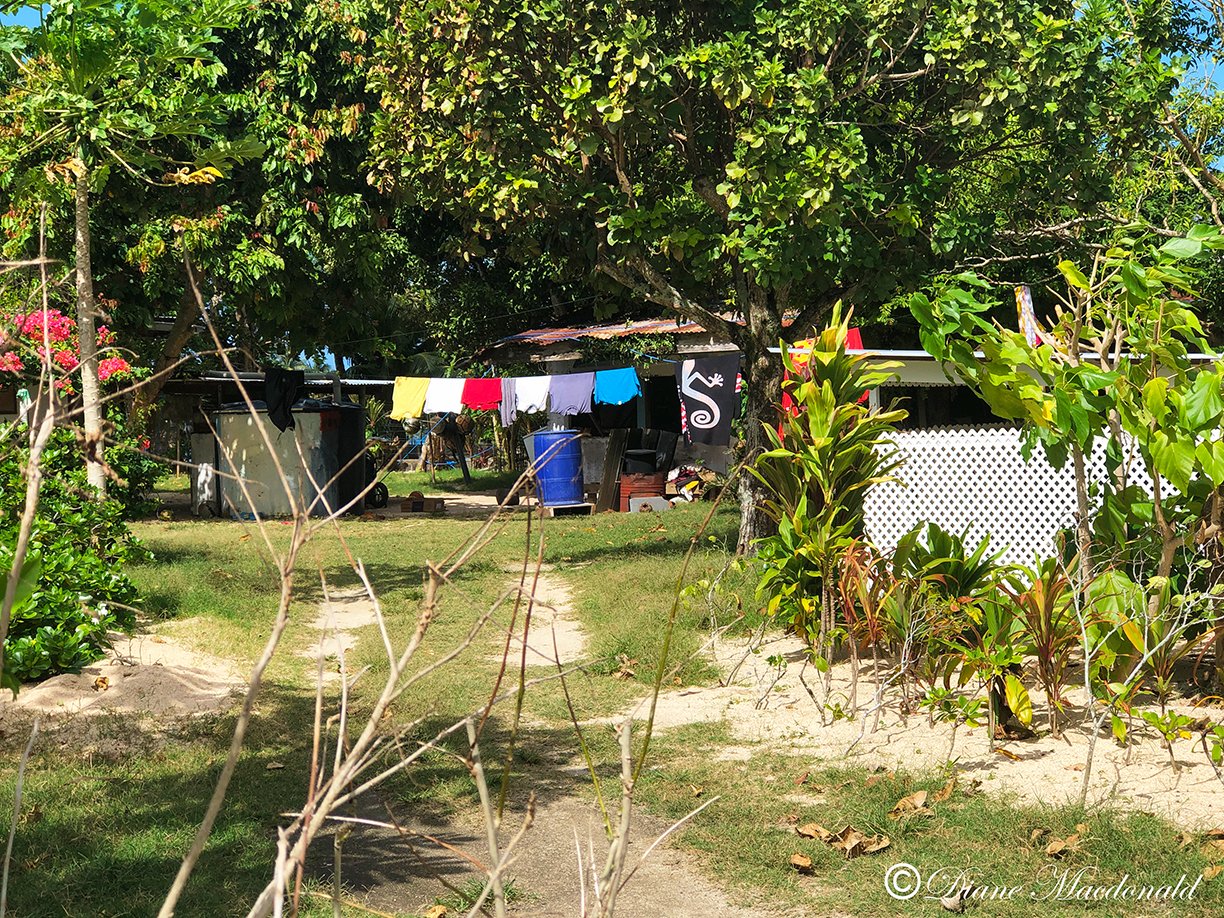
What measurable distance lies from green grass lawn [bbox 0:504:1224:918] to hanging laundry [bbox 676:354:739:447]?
482 centimetres

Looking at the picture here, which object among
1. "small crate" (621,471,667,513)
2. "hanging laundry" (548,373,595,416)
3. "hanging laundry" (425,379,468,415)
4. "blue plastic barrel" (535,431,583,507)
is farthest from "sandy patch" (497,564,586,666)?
"hanging laundry" (425,379,468,415)

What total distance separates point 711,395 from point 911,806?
948 centimetres

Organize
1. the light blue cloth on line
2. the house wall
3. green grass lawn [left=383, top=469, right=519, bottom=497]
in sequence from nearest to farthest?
the light blue cloth on line, the house wall, green grass lawn [left=383, top=469, right=519, bottom=497]

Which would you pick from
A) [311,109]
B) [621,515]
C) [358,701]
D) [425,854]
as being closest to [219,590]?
[358,701]

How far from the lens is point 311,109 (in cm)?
1725

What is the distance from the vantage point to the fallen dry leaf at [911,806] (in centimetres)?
470

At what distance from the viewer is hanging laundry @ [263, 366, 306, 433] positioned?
744 inches

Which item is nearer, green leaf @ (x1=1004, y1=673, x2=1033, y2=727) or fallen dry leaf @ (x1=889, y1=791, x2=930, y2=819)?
fallen dry leaf @ (x1=889, y1=791, x2=930, y2=819)

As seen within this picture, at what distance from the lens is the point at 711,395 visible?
45.9 feet

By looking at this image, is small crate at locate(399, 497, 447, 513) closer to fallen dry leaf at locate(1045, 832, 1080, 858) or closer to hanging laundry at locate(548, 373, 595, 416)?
hanging laundry at locate(548, 373, 595, 416)

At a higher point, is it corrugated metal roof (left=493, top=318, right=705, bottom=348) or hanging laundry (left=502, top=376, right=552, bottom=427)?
corrugated metal roof (left=493, top=318, right=705, bottom=348)

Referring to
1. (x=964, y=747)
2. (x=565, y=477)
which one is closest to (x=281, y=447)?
(x=565, y=477)

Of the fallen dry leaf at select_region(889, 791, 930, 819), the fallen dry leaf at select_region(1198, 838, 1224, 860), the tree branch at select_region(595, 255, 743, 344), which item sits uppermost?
the tree branch at select_region(595, 255, 743, 344)

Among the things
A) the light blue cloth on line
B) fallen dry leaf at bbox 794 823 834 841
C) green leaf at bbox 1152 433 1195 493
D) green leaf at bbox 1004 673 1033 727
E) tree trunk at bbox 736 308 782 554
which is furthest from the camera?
the light blue cloth on line
